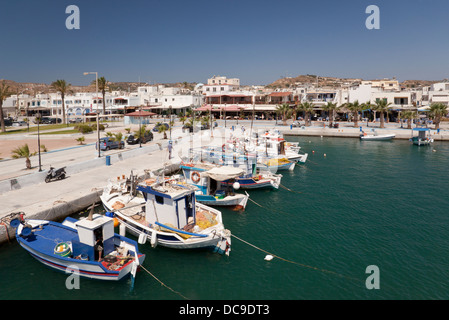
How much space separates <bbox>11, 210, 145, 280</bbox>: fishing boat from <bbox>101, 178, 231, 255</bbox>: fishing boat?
2.14 metres

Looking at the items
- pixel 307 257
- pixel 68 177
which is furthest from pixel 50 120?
pixel 307 257

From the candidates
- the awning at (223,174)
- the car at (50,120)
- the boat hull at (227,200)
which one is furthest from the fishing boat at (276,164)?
the car at (50,120)

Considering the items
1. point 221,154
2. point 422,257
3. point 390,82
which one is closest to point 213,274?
point 422,257

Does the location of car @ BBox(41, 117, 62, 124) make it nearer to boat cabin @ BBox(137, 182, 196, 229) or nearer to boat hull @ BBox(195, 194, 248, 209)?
boat hull @ BBox(195, 194, 248, 209)

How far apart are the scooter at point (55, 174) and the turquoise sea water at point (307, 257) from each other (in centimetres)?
923

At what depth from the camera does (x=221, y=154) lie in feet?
110

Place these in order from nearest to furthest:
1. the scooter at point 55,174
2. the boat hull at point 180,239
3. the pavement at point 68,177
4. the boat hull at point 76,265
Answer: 1. the boat hull at point 76,265
2. the boat hull at point 180,239
3. the pavement at point 68,177
4. the scooter at point 55,174

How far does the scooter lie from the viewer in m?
25.4

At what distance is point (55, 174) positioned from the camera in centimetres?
2580

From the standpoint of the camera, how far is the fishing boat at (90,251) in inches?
554

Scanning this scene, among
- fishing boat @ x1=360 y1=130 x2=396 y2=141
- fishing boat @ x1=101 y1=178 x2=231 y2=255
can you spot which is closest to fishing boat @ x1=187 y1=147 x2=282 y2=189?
fishing boat @ x1=101 y1=178 x2=231 y2=255

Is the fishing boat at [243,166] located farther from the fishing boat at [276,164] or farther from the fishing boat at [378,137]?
the fishing boat at [378,137]
